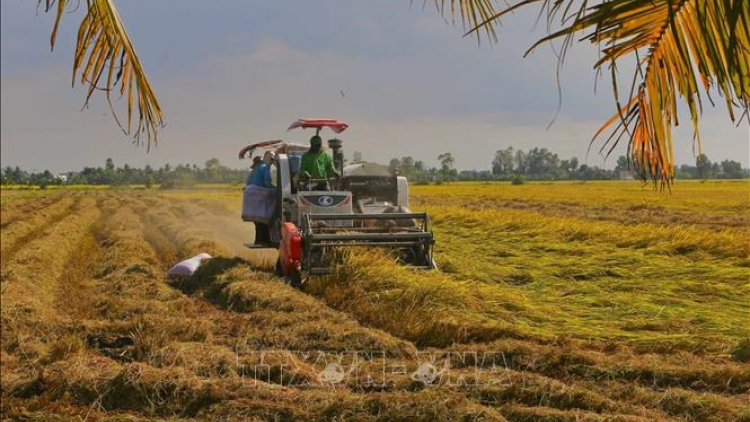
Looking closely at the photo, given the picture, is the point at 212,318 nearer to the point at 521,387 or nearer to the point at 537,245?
the point at 521,387

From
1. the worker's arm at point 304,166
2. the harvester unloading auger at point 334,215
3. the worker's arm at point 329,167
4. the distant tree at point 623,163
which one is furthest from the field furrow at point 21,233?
the distant tree at point 623,163

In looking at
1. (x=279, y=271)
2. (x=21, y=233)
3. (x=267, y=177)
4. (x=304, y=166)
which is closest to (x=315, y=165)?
(x=304, y=166)

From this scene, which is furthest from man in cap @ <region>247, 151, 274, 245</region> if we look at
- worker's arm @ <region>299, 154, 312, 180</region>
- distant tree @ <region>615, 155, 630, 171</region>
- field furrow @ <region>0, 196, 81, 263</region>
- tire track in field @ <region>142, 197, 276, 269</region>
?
distant tree @ <region>615, 155, 630, 171</region>

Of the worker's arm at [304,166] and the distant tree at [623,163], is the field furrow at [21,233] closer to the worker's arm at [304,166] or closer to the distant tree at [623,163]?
the worker's arm at [304,166]

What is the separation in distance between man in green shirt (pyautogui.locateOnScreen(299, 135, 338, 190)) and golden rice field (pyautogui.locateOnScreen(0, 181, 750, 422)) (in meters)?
1.57

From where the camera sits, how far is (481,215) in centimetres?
1991

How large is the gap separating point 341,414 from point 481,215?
630 inches

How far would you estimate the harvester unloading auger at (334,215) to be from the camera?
8828 mm

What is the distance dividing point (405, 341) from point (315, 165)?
446 centimetres

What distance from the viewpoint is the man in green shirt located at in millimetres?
9945

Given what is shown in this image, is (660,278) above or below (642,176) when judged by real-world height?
below

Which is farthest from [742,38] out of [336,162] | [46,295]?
[46,295]

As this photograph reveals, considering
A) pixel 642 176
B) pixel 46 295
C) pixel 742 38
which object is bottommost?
pixel 46 295

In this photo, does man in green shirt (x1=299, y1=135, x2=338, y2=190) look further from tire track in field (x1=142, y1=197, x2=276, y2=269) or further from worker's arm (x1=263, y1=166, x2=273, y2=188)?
tire track in field (x1=142, y1=197, x2=276, y2=269)
